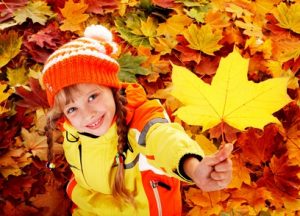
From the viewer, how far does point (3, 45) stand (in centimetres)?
190

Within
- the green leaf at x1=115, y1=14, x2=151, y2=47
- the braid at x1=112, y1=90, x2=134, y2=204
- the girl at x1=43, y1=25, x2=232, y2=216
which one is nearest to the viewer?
the girl at x1=43, y1=25, x2=232, y2=216

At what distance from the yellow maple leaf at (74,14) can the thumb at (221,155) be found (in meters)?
→ 1.28

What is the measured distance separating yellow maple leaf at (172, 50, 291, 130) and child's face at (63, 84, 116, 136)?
0.27 metres

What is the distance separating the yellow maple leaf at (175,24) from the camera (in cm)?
204

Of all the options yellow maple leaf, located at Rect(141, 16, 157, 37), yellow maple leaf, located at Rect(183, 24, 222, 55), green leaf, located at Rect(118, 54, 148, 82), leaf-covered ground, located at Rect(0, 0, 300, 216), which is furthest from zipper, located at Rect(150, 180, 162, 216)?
yellow maple leaf, located at Rect(141, 16, 157, 37)

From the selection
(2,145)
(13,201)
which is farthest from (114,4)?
(13,201)

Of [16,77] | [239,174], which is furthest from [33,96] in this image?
[239,174]

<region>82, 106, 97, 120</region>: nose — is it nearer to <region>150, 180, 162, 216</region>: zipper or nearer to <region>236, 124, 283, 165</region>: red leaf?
<region>150, 180, 162, 216</region>: zipper

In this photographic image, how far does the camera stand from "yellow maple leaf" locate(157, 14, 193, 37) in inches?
80.1

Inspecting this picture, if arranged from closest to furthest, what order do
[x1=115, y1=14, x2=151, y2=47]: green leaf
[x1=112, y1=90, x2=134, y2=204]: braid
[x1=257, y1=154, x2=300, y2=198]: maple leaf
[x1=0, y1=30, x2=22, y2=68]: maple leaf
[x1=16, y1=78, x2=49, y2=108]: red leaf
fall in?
[x1=112, y1=90, x2=134, y2=204]: braid, [x1=257, y1=154, x2=300, y2=198]: maple leaf, [x1=16, y1=78, x2=49, y2=108]: red leaf, [x1=0, y1=30, x2=22, y2=68]: maple leaf, [x1=115, y1=14, x2=151, y2=47]: green leaf

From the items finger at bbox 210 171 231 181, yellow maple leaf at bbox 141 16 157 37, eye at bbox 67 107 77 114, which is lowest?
yellow maple leaf at bbox 141 16 157 37

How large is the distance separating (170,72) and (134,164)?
0.64 meters

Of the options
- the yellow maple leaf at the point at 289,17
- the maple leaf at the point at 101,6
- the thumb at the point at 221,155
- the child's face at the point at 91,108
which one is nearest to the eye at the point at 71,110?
the child's face at the point at 91,108

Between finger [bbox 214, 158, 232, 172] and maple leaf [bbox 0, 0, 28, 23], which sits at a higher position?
finger [bbox 214, 158, 232, 172]
